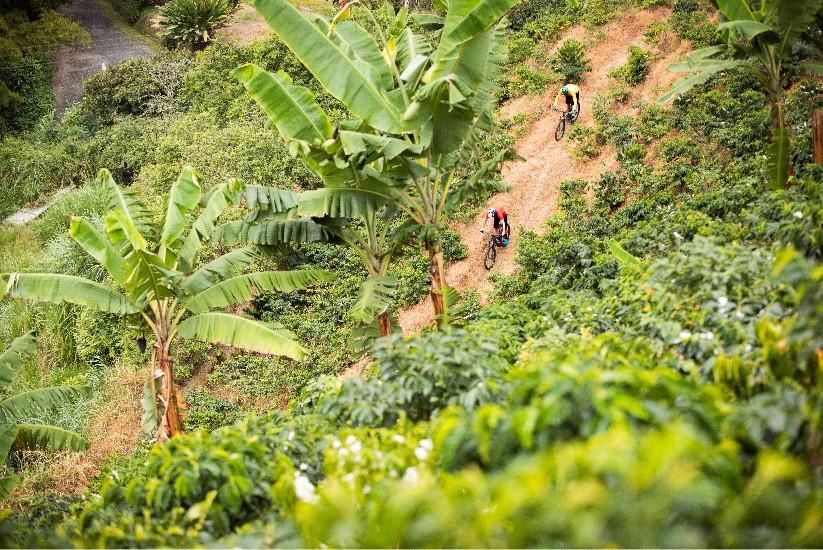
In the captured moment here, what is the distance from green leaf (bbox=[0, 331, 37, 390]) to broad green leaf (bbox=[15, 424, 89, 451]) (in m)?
0.76

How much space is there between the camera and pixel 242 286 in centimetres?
851

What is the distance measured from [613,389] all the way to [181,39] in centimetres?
2454

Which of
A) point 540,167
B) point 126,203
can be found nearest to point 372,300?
point 126,203

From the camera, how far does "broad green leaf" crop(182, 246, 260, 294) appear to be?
27.7 ft

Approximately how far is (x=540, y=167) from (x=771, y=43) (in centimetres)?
701

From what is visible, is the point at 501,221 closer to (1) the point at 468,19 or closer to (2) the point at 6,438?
(1) the point at 468,19

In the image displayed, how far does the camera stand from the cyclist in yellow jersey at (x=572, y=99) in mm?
13680

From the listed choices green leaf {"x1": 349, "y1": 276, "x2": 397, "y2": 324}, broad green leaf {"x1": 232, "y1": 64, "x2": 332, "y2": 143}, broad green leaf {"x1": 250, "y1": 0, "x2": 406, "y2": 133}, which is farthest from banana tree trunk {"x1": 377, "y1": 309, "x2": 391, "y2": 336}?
broad green leaf {"x1": 250, "y1": 0, "x2": 406, "y2": 133}

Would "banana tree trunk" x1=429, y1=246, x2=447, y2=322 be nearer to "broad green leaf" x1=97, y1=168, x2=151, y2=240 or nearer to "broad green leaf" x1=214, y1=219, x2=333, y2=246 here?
"broad green leaf" x1=214, y1=219, x2=333, y2=246

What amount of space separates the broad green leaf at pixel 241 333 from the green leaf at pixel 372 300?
0.93 meters

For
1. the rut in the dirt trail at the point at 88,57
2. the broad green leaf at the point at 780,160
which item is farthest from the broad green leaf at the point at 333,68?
the rut in the dirt trail at the point at 88,57

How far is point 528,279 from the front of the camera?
11.1 metres

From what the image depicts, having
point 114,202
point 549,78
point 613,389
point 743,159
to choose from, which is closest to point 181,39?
point 549,78

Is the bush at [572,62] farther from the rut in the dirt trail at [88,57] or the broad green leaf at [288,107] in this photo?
the rut in the dirt trail at [88,57]
